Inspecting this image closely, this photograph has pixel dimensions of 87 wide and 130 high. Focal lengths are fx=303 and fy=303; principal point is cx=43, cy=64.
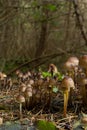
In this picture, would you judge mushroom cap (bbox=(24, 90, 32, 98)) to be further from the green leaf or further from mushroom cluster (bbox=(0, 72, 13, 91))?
mushroom cluster (bbox=(0, 72, 13, 91))

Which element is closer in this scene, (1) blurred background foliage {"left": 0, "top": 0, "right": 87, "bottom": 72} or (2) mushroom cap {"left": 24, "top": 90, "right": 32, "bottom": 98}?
(2) mushroom cap {"left": 24, "top": 90, "right": 32, "bottom": 98}

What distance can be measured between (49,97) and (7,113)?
295 millimetres

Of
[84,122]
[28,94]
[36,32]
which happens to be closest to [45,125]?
[84,122]

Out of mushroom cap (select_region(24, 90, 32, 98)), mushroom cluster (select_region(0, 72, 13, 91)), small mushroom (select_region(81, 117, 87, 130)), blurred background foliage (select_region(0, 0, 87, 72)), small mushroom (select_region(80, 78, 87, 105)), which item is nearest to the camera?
small mushroom (select_region(81, 117, 87, 130))

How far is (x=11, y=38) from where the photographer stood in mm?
9750

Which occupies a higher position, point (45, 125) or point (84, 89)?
point (84, 89)

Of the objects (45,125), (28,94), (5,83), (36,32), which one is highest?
(36,32)

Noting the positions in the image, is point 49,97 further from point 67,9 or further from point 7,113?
point 67,9

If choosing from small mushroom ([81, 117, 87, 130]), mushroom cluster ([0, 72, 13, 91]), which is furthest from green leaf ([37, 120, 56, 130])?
mushroom cluster ([0, 72, 13, 91])

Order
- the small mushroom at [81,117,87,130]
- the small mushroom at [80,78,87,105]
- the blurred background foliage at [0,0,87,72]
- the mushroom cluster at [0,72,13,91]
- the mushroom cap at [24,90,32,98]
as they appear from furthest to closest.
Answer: the blurred background foliage at [0,0,87,72]
the mushroom cluster at [0,72,13,91]
the mushroom cap at [24,90,32,98]
the small mushroom at [80,78,87,105]
the small mushroom at [81,117,87,130]

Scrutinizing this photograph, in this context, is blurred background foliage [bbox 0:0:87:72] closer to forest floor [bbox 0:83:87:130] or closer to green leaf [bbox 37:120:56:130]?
forest floor [bbox 0:83:87:130]

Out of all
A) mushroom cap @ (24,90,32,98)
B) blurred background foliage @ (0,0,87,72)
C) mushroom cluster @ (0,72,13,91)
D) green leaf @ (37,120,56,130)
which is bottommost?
green leaf @ (37,120,56,130)

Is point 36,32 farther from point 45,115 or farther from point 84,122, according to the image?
point 84,122

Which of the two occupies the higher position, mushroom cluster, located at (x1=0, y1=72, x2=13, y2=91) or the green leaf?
mushroom cluster, located at (x1=0, y1=72, x2=13, y2=91)
